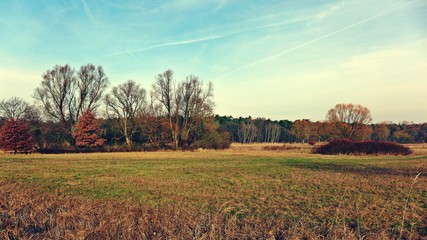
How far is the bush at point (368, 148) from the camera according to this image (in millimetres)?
43250

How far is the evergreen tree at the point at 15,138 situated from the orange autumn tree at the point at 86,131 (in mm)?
9065

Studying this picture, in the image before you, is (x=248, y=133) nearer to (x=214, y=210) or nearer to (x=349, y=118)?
(x=349, y=118)

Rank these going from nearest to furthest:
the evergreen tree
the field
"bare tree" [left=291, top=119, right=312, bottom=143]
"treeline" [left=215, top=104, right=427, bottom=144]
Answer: the field → the evergreen tree → "treeline" [left=215, top=104, right=427, bottom=144] → "bare tree" [left=291, top=119, right=312, bottom=143]

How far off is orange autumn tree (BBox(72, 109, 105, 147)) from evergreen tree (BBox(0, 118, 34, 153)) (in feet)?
29.7

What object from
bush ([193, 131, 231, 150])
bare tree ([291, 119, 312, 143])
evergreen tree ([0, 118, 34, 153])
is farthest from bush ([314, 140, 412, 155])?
bare tree ([291, 119, 312, 143])

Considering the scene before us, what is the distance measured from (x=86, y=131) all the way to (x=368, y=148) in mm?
46768

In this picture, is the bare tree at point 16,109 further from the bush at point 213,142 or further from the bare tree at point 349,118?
the bare tree at point 349,118

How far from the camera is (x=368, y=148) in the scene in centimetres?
4366

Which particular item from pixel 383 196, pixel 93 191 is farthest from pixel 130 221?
pixel 383 196

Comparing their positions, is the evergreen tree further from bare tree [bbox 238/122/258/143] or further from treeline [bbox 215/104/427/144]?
bare tree [bbox 238/122/258/143]

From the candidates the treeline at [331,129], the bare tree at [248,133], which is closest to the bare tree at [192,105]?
the treeline at [331,129]

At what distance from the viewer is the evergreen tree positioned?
4434 cm

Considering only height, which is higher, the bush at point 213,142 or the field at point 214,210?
the bush at point 213,142

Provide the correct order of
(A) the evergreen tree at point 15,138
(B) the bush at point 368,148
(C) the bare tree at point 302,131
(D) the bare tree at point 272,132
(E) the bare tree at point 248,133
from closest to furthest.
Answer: (B) the bush at point 368,148 → (A) the evergreen tree at point 15,138 → (C) the bare tree at point 302,131 → (E) the bare tree at point 248,133 → (D) the bare tree at point 272,132
